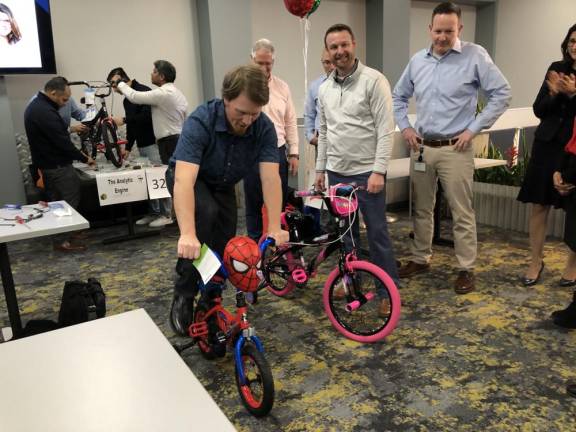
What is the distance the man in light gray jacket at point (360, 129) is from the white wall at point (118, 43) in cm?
325

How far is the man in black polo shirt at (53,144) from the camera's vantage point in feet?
12.4

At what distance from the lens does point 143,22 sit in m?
5.12

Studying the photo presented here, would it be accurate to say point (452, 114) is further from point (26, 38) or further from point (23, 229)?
point (26, 38)

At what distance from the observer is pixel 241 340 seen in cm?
175

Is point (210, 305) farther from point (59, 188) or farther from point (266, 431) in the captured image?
point (59, 188)

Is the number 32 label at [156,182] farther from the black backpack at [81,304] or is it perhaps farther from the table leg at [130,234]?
the black backpack at [81,304]

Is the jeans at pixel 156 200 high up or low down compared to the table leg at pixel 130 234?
up

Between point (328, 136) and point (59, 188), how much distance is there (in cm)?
252

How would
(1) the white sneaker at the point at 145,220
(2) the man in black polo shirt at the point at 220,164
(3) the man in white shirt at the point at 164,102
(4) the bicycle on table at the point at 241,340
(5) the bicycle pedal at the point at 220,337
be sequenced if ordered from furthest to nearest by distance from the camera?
(1) the white sneaker at the point at 145,220
(3) the man in white shirt at the point at 164,102
(5) the bicycle pedal at the point at 220,337
(4) the bicycle on table at the point at 241,340
(2) the man in black polo shirt at the point at 220,164

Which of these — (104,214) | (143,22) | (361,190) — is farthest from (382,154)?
(143,22)

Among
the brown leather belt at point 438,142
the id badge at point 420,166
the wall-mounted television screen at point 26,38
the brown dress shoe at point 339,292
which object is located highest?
the wall-mounted television screen at point 26,38

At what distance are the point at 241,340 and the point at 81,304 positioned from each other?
0.90 metres

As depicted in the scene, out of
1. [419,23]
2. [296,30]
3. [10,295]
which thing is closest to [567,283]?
[10,295]

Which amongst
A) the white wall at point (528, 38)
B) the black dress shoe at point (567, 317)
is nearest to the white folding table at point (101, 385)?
the black dress shoe at point (567, 317)
